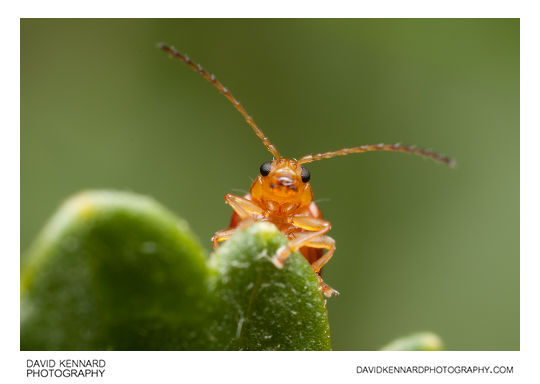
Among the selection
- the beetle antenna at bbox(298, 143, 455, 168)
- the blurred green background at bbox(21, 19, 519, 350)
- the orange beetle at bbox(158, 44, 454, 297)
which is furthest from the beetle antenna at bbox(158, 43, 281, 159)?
the blurred green background at bbox(21, 19, 519, 350)

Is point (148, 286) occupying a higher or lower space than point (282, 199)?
lower

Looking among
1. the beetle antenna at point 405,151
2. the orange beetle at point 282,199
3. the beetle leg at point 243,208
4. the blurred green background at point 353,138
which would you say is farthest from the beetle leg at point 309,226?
the blurred green background at point 353,138

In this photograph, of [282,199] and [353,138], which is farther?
[353,138]

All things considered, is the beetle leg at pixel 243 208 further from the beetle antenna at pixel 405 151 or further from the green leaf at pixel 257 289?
the green leaf at pixel 257 289

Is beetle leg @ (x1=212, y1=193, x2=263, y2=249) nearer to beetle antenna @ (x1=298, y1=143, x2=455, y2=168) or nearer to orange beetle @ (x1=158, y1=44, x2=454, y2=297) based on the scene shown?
orange beetle @ (x1=158, y1=44, x2=454, y2=297)

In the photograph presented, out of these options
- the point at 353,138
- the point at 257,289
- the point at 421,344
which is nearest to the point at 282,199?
the point at 421,344

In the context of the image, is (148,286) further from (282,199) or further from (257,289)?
(282,199)
